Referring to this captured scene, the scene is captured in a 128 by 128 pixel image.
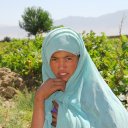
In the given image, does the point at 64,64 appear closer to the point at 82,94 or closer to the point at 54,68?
the point at 54,68

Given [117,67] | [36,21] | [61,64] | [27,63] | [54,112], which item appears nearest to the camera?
[61,64]

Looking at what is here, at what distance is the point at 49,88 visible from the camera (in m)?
2.55

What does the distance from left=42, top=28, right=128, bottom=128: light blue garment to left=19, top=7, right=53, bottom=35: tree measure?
171 ft

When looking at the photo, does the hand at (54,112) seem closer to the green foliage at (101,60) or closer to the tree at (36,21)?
the green foliage at (101,60)

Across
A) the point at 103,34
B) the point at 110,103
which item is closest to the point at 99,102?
the point at 110,103

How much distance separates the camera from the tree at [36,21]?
5546cm

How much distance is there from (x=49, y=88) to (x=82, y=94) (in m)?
0.19

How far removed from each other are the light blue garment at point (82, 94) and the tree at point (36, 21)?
52.1 m

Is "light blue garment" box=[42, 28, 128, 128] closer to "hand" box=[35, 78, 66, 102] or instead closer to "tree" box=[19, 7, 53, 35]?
"hand" box=[35, 78, 66, 102]

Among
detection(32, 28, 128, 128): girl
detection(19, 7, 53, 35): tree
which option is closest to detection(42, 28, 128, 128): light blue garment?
detection(32, 28, 128, 128): girl

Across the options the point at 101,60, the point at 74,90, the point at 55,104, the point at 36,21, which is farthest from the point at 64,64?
the point at 36,21

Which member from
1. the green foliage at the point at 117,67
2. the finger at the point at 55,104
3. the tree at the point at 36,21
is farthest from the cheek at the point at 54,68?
the tree at the point at 36,21

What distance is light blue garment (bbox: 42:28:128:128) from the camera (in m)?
2.47

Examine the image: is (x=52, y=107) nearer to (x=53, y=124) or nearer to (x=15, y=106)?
(x=53, y=124)
